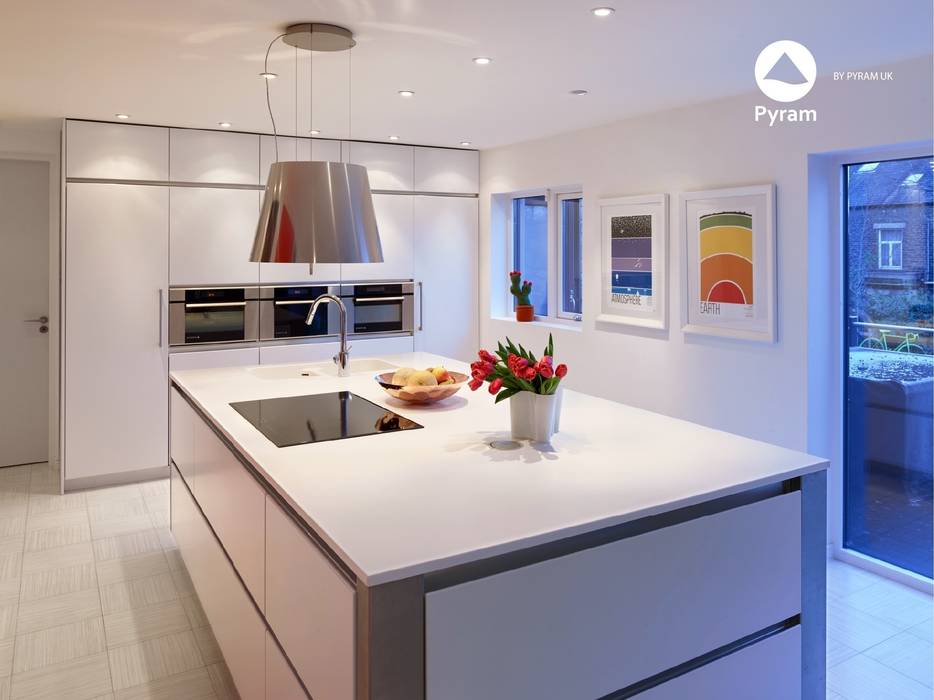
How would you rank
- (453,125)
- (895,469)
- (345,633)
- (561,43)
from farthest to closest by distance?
(453,125) → (895,469) → (561,43) → (345,633)

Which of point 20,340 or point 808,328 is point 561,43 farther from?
point 20,340

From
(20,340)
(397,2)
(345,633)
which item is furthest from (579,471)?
(20,340)

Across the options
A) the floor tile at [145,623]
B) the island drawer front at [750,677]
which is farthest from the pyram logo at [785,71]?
the floor tile at [145,623]

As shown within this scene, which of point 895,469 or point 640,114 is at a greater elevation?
point 640,114

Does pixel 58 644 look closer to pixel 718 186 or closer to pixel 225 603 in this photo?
pixel 225 603

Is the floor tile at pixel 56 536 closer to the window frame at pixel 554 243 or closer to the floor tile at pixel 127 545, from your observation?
the floor tile at pixel 127 545

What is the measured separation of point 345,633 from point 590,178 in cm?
395

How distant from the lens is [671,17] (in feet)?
8.69

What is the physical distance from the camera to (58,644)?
2918 mm

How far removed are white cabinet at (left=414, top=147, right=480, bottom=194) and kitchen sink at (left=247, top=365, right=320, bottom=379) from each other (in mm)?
2460

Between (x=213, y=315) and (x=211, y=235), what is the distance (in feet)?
1.76

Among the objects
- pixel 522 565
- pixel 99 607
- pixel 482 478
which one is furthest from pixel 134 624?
pixel 522 565

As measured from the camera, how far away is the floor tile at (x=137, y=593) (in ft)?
10.6

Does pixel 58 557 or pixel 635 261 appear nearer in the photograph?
pixel 58 557
